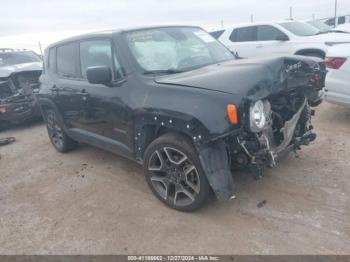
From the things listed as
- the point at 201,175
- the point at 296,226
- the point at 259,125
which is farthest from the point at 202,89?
the point at 296,226

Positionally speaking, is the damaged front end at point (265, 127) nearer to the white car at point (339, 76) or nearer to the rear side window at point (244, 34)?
the white car at point (339, 76)

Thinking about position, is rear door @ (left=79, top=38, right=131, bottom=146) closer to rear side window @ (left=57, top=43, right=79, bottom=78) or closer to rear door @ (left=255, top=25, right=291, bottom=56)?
rear side window @ (left=57, top=43, right=79, bottom=78)

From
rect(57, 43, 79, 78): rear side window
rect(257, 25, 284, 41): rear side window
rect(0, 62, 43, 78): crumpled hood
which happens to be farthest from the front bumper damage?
rect(257, 25, 284, 41): rear side window

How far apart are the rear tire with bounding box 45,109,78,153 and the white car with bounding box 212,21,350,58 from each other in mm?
4763

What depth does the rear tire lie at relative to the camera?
5.41 m

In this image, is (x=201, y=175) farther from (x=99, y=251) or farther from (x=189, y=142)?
(x=99, y=251)

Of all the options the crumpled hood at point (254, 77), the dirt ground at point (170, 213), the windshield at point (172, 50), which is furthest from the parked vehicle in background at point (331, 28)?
the crumpled hood at point (254, 77)

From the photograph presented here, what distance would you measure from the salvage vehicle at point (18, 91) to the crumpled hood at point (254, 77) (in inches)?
201

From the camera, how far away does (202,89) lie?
2980 mm

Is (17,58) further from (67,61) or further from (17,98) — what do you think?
(67,61)

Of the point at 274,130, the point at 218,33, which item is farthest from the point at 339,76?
the point at 218,33

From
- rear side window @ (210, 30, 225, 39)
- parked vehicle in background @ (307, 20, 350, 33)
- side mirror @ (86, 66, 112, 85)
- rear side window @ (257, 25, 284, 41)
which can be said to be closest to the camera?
side mirror @ (86, 66, 112, 85)

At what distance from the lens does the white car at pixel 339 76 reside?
16.8ft

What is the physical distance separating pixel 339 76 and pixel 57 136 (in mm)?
4630
